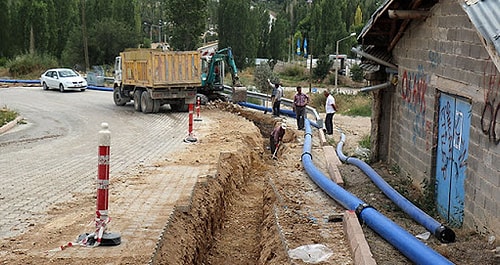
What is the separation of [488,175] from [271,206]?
4.29 meters

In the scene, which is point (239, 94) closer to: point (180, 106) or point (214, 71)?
point (214, 71)

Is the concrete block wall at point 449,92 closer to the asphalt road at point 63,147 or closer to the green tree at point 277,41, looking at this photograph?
the asphalt road at point 63,147

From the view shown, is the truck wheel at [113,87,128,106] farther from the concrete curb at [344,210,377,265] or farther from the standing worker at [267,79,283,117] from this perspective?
the concrete curb at [344,210,377,265]

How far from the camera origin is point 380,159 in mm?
15359

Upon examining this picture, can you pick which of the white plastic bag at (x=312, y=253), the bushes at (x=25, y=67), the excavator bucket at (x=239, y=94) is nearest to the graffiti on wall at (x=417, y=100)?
the white plastic bag at (x=312, y=253)

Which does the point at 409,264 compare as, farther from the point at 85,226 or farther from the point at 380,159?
the point at 380,159

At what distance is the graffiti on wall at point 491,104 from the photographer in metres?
8.13

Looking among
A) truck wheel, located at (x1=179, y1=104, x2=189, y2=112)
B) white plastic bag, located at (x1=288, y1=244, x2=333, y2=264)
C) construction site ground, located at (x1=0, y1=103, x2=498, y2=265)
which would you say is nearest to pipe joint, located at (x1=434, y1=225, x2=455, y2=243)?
construction site ground, located at (x1=0, y1=103, x2=498, y2=265)

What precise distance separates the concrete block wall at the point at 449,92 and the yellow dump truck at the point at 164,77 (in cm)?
1315

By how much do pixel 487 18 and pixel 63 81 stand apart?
1312 inches

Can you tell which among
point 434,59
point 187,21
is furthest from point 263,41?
point 434,59

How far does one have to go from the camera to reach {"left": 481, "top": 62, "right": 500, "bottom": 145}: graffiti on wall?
813 centimetres

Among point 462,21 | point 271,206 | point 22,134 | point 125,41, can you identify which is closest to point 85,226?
point 271,206

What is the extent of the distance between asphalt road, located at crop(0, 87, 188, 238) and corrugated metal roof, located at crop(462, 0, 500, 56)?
6.07 meters
